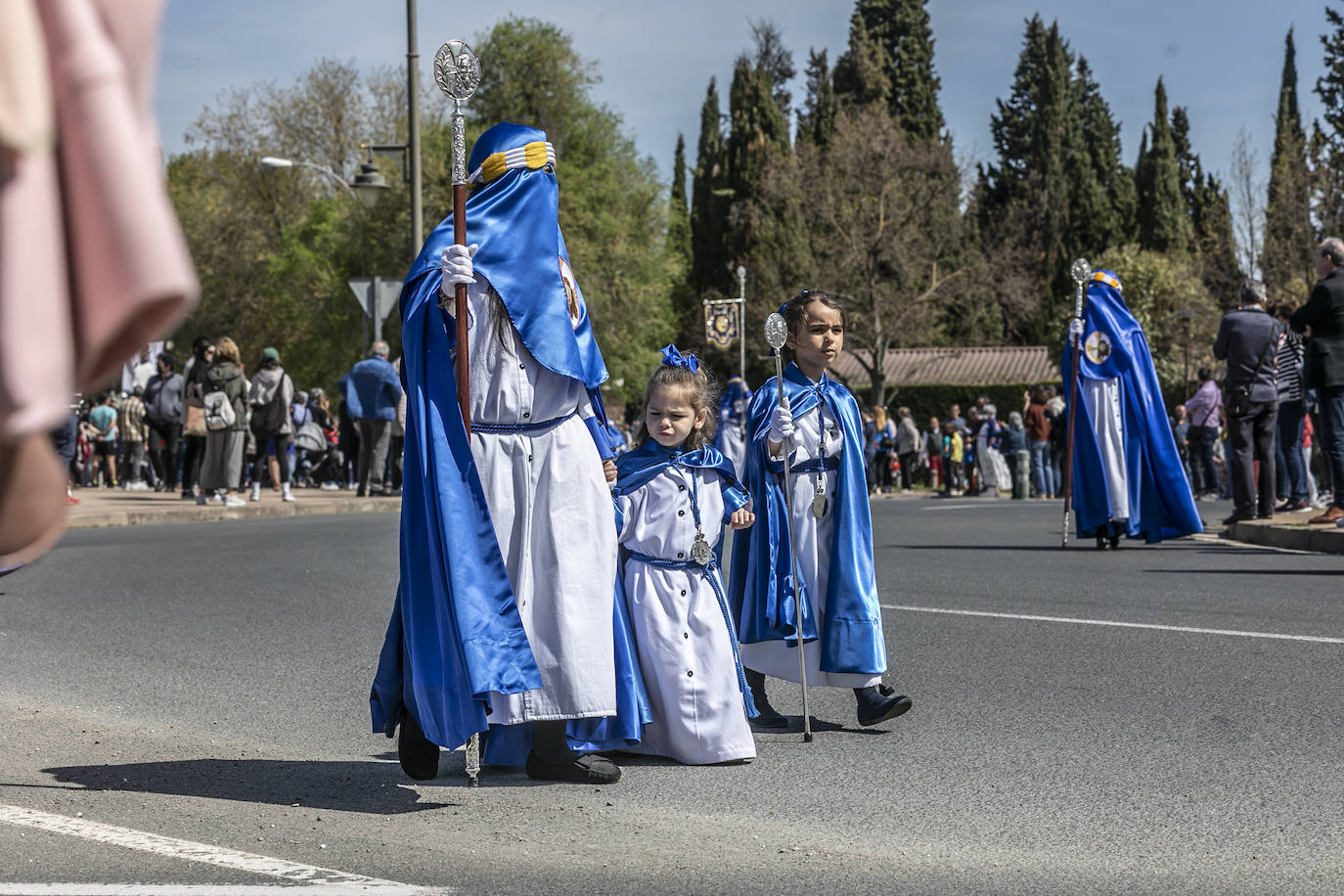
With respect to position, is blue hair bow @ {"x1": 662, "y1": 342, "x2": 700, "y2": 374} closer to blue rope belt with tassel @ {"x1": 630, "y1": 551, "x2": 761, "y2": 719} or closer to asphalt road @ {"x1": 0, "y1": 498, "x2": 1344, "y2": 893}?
blue rope belt with tassel @ {"x1": 630, "y1": 551, "x2": 761, "y2": 719}

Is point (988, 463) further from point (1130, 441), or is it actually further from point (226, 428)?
point (1130, 441)

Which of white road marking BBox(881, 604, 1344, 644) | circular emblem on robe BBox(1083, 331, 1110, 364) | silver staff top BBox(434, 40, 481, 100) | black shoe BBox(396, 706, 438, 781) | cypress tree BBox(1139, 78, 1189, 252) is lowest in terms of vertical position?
white road marking BBox(881, 604, 1344, 644)

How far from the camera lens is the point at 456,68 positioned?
5719mm

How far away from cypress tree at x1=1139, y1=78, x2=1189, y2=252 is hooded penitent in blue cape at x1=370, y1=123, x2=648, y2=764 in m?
75.8

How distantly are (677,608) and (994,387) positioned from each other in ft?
163

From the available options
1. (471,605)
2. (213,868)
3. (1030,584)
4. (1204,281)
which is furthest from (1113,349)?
(1204,281)

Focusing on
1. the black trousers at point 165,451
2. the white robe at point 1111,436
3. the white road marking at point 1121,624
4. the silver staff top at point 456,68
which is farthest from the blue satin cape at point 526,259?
the black trousers at point 165,451

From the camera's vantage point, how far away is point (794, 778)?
212 inches

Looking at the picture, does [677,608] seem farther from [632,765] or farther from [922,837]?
[922,837]

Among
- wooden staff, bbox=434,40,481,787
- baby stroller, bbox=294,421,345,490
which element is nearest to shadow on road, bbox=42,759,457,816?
wooden staff, bbox=434,40,481,787

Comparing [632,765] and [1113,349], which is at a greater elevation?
[1113,349]

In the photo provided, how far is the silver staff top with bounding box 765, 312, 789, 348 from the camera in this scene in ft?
20.5

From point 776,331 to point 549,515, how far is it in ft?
4.91

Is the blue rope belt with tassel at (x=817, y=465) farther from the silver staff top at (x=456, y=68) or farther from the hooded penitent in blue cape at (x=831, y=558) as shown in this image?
the silver staff top at (x=456, y=68)
